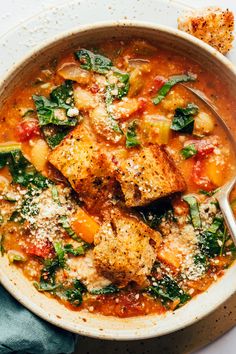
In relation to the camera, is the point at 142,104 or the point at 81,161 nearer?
the point at 81,161

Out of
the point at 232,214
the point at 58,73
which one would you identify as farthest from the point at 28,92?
the point at 232,214

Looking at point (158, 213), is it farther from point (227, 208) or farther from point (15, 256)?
point (15, 256)

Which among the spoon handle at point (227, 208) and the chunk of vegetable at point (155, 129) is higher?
the chunk of vegetable at point (155, 129)

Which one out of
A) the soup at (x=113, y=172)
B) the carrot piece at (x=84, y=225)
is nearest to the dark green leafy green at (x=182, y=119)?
the soup at (x=113, y=172)

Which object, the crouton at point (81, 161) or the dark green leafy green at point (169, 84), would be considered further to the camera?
the dark green leafy green at point (169, 84)

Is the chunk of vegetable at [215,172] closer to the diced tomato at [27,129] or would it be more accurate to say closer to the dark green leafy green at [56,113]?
the dark green leafy green at [56,113]

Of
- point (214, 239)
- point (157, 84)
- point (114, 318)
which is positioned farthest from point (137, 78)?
point (114, 318)

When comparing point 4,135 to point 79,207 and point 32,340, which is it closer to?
point 79,207
